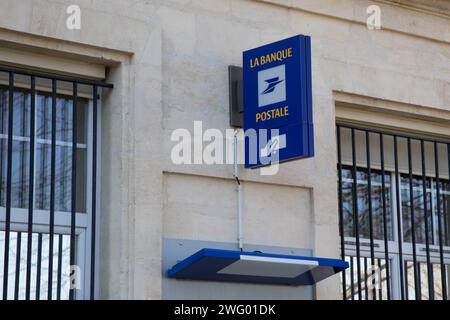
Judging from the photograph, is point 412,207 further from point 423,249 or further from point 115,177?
point 115,177

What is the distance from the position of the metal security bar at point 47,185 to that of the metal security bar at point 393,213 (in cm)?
255

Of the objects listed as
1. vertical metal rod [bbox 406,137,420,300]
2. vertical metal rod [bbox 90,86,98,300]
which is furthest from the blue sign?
vertical metal rod [bbox 406,137,420,300]

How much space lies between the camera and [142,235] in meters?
9.35

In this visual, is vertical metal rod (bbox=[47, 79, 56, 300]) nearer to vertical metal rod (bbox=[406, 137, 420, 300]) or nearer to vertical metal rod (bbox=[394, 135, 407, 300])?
vertical metal rod (bbox=[394, 135, 407, 300])

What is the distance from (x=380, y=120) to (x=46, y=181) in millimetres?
3587

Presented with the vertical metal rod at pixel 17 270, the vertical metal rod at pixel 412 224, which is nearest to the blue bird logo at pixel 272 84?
the vertical metal rod at pixel 412 224

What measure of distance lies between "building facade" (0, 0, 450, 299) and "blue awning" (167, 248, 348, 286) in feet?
0.43

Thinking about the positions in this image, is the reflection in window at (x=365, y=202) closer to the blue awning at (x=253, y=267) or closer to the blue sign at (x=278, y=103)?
the blue awning at (x=253, y=267)

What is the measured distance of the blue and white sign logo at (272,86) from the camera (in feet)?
31.6

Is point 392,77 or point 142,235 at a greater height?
point 392,77

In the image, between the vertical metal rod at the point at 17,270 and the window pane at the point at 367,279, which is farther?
the window pane at the point at 367,279

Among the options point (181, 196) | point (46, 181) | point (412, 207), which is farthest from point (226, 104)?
point (412, 207)

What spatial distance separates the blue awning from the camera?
9.16 metres
